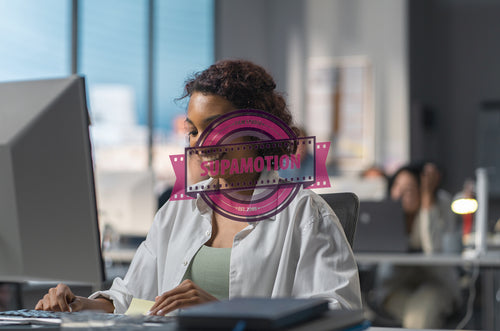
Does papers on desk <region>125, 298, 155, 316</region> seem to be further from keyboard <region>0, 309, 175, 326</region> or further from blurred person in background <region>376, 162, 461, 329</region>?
blurred person in background <region>376, 162, 461, 329</region>

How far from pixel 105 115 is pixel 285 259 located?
4205mm

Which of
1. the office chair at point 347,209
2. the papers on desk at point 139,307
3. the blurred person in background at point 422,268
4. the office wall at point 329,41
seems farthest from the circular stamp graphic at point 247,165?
the office wall at point 329,41

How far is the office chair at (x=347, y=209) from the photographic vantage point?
Answer: 4.48 ft

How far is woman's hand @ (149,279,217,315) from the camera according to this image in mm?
1021

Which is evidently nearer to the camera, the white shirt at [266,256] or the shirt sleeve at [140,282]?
the white shirt at [266,256]

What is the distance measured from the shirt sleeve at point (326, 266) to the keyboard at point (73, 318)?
0.85 ft

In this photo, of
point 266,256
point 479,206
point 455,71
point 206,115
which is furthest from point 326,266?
point 455,71

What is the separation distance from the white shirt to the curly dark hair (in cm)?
19

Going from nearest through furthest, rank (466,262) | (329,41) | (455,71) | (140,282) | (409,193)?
(140,282)
(466,262)
(409,193)
(329,41)
(455,71)

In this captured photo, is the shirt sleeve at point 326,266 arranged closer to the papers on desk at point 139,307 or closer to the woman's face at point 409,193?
the papers on desk at point 139,307

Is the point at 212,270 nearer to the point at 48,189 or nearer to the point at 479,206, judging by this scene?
the point at 48,189

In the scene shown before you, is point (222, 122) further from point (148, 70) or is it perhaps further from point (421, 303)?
point (148, 70)

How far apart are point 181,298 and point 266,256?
9.6 inches

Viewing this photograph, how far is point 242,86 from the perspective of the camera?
125 centimetres
